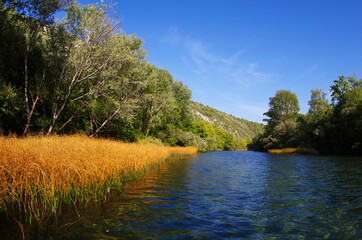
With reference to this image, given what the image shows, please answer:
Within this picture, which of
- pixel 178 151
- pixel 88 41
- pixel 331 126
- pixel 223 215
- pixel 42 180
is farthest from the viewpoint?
pixel 331 126

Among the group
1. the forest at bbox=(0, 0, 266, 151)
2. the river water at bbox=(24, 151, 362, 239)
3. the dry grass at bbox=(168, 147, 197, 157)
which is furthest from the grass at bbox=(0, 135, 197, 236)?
the dry grass at bbox=(168, 147, 197, 157)

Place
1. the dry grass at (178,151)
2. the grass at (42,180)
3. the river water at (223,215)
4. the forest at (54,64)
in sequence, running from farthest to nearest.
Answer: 1. the dry grass at (178,151)
2. the forest at (54,64)
3. the grass at (42,180)
4. the river water at (223,215)

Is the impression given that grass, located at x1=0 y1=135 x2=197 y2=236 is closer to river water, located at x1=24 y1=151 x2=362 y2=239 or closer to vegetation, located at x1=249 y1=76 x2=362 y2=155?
river water, located at x1=24 y1=151 x2=362 y2=239

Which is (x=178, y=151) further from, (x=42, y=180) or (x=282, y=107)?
(x=282, y=107)

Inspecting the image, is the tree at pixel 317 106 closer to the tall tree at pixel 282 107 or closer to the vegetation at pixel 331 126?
the vegetation at pixel 331 126

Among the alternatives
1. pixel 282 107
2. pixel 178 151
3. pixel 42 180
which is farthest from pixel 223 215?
pixel 282 107

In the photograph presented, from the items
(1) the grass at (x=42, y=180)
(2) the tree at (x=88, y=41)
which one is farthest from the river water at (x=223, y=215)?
(2) the tree at (x=88, y=41)

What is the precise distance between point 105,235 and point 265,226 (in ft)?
13.3

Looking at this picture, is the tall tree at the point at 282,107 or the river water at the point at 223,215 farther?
the tall tree at the point at 282,107

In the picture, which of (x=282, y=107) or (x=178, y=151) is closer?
(x=178, y=151)

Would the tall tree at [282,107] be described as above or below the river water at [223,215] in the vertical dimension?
above

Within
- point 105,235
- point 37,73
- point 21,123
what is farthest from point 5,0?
point 105,235

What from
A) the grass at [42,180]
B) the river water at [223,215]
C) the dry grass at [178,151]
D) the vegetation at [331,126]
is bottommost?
the dry grass at [178,151]


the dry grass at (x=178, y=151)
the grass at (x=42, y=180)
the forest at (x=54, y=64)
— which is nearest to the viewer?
the grass at (x=42, y=180)
